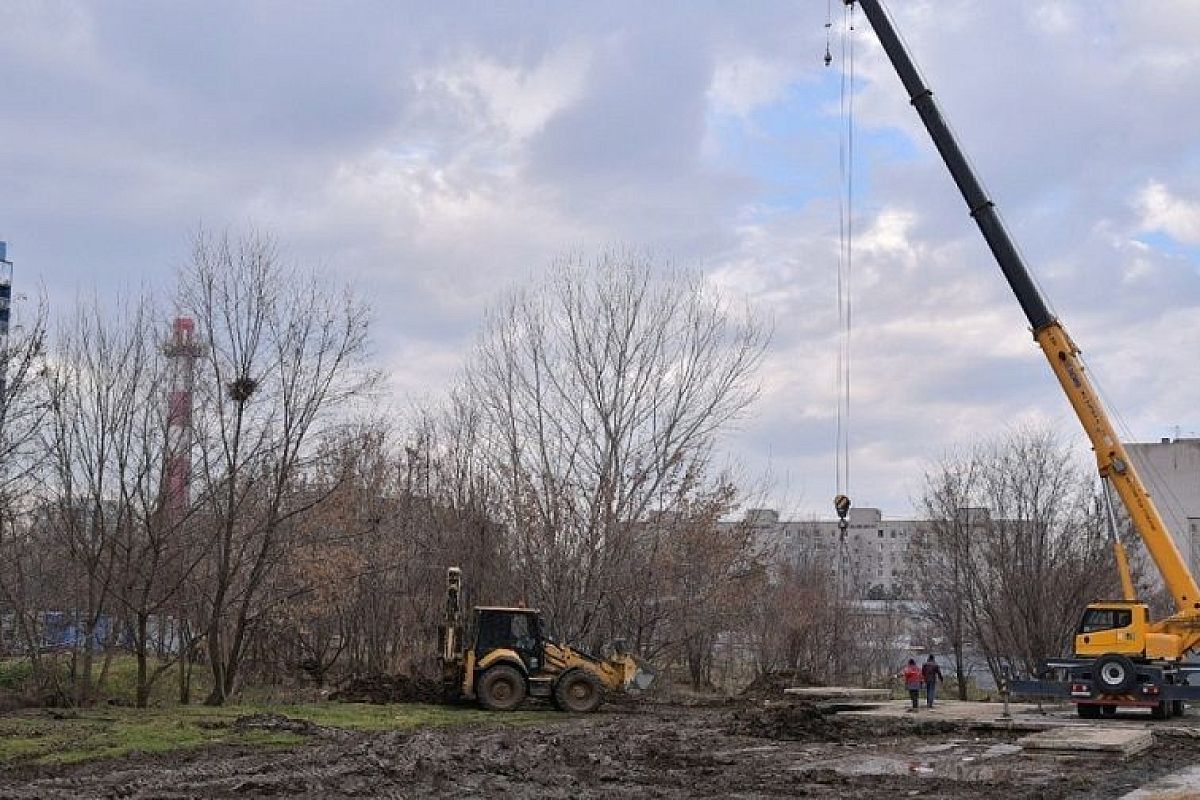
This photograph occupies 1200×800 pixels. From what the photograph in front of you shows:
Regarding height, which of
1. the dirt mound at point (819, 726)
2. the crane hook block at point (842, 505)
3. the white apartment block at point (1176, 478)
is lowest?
the dirt mound at point (819, 726)

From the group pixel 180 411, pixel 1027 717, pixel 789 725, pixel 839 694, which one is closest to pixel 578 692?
pixel 789 725

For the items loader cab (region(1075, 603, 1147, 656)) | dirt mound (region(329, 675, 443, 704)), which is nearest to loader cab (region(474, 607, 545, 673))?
dirt mound (region(329, 675, 443, 704))

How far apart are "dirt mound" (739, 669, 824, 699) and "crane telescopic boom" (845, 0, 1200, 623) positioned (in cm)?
1253

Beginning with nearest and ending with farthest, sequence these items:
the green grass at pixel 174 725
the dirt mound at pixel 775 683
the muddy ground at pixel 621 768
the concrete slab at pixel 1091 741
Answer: the muddy ground at pixel 621 768 → the green grass at pixel 174 725 → the concrete slab at pixel 1091 741 → the dirt mound at pixel 775 683

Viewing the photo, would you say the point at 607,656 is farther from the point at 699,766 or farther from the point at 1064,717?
the point at 699,766

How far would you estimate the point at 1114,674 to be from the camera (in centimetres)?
2538

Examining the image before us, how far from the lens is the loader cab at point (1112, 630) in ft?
83.9

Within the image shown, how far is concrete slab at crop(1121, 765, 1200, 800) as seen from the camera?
46.8 feet

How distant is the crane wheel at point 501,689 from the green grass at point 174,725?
305 millimetres

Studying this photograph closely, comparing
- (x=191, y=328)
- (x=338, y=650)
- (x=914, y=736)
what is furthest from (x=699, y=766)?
(x=338, y=650)

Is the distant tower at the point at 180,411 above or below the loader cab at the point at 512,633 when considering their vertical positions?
above

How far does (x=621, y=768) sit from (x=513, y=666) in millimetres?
9416

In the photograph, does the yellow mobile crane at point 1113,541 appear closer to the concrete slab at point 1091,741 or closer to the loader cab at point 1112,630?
the loader cab at point 1112,630

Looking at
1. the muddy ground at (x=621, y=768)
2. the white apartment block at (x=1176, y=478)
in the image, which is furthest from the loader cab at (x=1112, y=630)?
the white apartment block at (x=1176, y=478)
